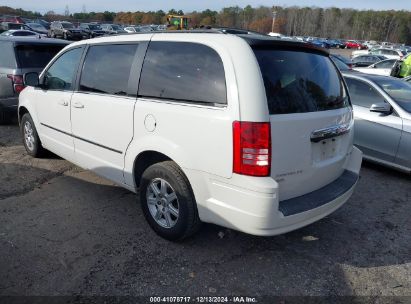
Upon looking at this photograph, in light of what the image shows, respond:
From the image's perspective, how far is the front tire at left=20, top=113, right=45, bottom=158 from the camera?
5441mm

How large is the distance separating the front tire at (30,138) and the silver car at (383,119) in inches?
195

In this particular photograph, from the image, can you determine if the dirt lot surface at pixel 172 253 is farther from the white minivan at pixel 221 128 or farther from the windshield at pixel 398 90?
the windshield at pixel 398 90

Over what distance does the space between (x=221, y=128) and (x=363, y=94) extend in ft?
14.4

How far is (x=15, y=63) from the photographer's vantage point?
22.7 ft

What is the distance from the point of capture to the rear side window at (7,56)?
698 centimetres

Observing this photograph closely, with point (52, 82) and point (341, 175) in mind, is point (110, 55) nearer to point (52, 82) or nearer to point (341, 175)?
point (52, 82)

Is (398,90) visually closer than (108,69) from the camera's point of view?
No

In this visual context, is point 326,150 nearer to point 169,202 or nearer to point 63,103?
point 169,202

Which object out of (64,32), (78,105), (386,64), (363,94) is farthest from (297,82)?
(64,32)

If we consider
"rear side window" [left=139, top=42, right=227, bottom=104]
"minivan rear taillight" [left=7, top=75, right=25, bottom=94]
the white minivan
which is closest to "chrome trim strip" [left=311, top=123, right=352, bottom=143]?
the white minivan

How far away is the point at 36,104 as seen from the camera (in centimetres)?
513

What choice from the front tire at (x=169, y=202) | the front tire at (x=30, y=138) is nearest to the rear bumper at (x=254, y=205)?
the front tire at (x=169, y=202)

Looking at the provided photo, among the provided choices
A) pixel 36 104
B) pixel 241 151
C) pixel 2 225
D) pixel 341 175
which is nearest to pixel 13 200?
pixel 2 225

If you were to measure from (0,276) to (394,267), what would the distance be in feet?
11.0
